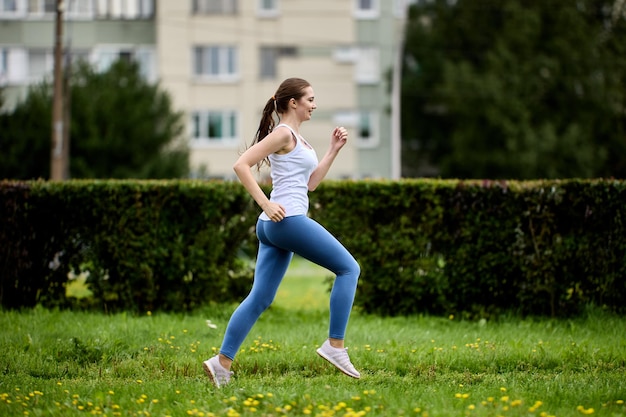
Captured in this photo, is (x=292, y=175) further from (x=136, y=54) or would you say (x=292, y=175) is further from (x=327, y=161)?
(x=136, y=54)

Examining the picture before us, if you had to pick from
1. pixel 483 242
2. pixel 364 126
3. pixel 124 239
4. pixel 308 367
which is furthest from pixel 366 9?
pixel 308 367

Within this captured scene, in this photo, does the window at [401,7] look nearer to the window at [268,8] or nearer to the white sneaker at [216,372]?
the window at [268,8]

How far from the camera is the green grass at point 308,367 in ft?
18.6

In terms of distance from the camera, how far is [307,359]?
7340 mm

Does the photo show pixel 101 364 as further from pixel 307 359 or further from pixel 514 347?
pixel 514 347

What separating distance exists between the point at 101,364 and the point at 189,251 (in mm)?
3419

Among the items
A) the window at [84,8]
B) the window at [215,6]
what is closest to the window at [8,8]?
the window at [84,8]

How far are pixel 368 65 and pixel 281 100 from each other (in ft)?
134

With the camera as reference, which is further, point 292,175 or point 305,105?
point 305,105

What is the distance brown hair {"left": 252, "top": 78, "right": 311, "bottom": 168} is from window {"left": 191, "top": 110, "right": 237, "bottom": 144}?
3950cm

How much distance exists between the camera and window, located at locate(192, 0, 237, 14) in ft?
150

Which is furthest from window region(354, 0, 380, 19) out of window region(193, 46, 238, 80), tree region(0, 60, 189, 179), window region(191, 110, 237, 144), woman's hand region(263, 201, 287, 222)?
woman's hand region(263, 201, 287, 222)

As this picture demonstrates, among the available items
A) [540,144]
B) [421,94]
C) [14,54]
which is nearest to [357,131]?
[421,94]

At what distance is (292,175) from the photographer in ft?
20.6
